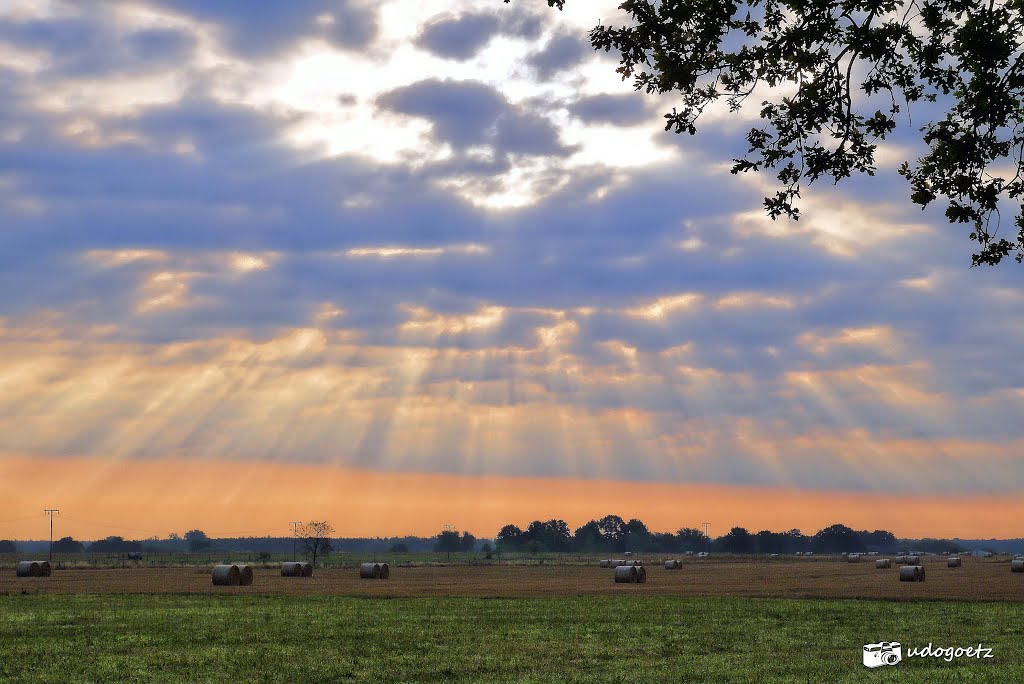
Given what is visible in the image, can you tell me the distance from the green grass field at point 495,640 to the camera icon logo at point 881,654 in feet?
1.51

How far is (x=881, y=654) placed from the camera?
28766 mm

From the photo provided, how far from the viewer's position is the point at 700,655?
29656mm

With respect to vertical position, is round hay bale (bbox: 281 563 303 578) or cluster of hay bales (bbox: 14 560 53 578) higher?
cluster of hay bales (bbox: 14 560 53 578)

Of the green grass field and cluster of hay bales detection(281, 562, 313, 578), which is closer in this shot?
the green grass field

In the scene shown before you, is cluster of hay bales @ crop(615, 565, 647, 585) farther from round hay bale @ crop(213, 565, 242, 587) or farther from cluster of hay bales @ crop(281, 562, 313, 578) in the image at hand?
cluster of hay bales @ crop(281, 562, 313, 578)

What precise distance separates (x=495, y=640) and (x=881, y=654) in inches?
461

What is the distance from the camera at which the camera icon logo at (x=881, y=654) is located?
27.5 metres

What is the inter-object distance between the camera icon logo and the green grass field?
46 cm

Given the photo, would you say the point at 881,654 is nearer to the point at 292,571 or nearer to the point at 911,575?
the point at 911,575

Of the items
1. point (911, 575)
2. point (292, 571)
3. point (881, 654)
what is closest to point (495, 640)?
point (881, 654)

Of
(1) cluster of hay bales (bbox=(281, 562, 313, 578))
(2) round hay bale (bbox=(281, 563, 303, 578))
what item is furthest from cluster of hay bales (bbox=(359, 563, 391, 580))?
(2) round hay bale (bbox=(281, 563, 303, 578))

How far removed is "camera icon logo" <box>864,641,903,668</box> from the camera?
90.1 feet

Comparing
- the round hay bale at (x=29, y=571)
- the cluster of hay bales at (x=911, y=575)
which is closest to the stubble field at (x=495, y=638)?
the cluster of hay bales at (x=911, y=575)

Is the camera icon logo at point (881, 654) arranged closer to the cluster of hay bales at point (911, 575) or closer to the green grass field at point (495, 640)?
the green grass field at point (495, 640)
